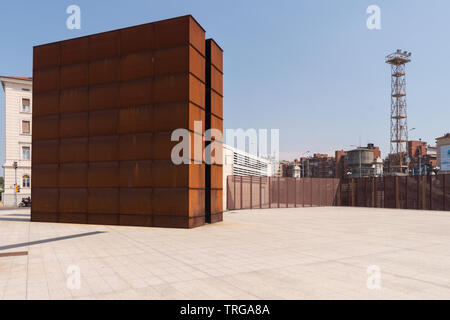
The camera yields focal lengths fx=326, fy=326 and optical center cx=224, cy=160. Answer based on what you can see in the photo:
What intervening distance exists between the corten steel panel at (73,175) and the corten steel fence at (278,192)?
53.1ft

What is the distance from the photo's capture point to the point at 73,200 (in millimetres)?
19516

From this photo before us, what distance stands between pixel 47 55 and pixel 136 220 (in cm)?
1225

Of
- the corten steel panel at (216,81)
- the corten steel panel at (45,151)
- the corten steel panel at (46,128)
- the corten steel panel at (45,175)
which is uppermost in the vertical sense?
the corten steel panel at (216,81)

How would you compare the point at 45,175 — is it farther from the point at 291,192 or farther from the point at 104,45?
the point at 291,192

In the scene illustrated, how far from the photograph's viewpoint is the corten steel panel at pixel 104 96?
1872cm

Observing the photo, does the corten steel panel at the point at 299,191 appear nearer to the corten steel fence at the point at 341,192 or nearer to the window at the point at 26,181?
the corten steel fence at the point at 341,192

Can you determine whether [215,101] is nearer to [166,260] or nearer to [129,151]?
[129,151]

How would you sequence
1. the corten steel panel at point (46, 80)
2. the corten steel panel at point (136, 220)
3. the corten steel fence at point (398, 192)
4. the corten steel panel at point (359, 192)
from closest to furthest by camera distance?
the corten steel panel at point (136, 220) → the corten steel panel at point (46, 80) → the corten steel fence at point (398, 192) → the corten steel panel at point (359, 192)

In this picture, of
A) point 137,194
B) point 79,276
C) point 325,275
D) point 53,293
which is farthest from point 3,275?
point 137,194

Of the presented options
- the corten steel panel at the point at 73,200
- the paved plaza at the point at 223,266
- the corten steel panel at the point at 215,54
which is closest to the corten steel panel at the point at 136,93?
the corten steel panel at the point at 215,54

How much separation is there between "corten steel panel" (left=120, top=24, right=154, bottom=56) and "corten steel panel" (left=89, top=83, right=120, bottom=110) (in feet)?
6.90

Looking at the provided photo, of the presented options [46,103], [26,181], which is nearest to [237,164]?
[26,181]

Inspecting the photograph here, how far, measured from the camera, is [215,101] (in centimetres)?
2020

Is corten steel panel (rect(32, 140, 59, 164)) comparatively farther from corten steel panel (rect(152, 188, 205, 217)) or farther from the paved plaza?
corten steel panel (rect(152, 188, 205, 217))
